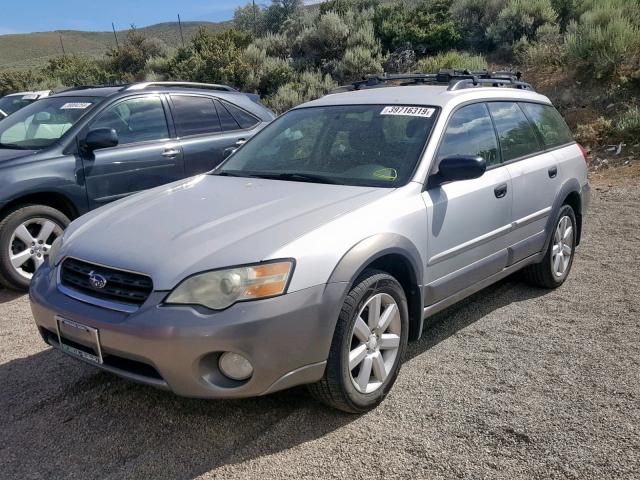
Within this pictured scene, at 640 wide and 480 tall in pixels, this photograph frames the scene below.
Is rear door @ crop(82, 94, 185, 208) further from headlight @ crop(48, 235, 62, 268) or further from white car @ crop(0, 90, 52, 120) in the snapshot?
white car @ crop(0, 90, 52, 120)

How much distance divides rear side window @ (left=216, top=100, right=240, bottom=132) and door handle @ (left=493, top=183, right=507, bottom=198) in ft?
11.8

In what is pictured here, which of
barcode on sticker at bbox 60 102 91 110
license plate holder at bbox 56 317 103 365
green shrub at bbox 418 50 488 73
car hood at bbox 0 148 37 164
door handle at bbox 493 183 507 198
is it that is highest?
barcode on sticker at bbox 60 102 91 110

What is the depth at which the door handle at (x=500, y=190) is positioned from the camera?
418 centimetres

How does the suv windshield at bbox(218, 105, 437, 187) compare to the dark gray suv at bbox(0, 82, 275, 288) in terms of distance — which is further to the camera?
the dark gray suv at bbox(0, 82, 275, 288)

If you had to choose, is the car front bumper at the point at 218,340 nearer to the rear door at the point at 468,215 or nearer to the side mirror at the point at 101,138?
the rear door at the point at 468,215

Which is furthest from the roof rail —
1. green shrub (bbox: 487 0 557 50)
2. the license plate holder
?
green shrub (bbox: 487 0 557 50)

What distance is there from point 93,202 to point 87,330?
3.07m

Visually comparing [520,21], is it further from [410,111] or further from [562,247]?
[410,111]

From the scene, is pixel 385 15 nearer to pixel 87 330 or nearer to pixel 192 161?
pixel 192 161

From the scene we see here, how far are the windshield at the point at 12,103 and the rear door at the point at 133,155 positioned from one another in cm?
585

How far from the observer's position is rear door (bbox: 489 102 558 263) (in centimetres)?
447

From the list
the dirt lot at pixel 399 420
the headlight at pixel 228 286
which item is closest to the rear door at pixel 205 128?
the dirt lot at pixel 399 420

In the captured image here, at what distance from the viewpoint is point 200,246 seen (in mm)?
2932

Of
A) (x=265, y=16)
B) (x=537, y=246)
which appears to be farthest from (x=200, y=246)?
(x=265, y=16)
